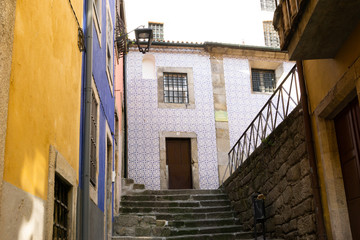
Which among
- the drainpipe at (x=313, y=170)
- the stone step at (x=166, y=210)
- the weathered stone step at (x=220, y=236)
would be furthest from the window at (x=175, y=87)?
the drainpipe at (x=313, y=170)

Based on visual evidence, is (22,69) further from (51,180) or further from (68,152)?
(68,152)

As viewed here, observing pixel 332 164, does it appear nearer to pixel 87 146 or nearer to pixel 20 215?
A: pixel 87 146

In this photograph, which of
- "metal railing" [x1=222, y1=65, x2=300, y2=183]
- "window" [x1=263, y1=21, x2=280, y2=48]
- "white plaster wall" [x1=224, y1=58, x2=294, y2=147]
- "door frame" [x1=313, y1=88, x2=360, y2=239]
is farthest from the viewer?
"window" [x1=263, y1=21, x2=280, y2=48]

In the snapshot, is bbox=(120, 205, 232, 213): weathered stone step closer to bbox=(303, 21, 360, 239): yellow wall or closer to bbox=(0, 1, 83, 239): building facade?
bbox=(303, 21, 360, 239): yellow wall

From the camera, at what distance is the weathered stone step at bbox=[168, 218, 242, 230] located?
9.95 m

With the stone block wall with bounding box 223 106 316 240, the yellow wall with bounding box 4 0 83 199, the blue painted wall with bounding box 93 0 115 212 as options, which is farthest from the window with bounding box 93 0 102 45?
the stone block wall with bounding box 223 106 316 240

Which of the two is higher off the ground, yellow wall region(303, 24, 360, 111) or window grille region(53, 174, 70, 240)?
yellow wall region(303, 24, 360, 111)

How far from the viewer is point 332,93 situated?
5648 millimetres

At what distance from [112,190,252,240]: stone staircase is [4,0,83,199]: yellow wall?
15.3ft

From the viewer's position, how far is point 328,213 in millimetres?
5980

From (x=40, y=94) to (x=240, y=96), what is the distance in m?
12.1

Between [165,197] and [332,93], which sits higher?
[332,93]

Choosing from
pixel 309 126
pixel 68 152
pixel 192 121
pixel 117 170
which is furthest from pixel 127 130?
pixel 68 152

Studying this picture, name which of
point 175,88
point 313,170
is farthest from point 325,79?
point 175,88
